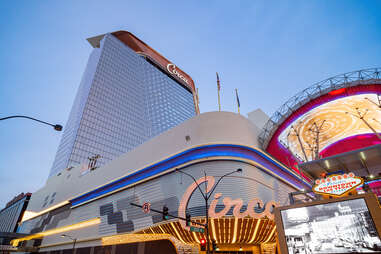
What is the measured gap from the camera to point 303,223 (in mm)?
13797

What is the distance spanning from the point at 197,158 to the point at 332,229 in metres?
14.1

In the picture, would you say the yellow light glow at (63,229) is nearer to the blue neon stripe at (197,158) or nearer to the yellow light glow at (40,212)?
the blue neon stripe at (197,158)

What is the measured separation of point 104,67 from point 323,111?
9895 cm

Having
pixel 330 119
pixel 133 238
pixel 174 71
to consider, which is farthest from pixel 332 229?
pixel 174 71

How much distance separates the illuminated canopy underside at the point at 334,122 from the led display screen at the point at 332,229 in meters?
15.0

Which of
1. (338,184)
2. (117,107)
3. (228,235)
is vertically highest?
(117,107)

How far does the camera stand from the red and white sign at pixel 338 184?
13898 mm

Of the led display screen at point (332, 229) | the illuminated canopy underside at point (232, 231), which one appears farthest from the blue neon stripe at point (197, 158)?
the led display screen at point (332, 229)

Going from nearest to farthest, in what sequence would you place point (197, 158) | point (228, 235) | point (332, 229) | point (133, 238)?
point (332, 229) < point (228, 235) < point (197, 158) < point (133, 238)

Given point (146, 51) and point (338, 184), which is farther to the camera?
point (146, 51)

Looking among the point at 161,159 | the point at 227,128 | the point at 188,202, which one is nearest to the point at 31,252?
the point at 161,159

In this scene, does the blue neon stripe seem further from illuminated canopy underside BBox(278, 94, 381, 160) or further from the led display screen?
the led display screen

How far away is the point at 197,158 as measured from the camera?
24.3 metres

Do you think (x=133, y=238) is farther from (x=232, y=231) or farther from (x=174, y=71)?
(x=174, y=71)
